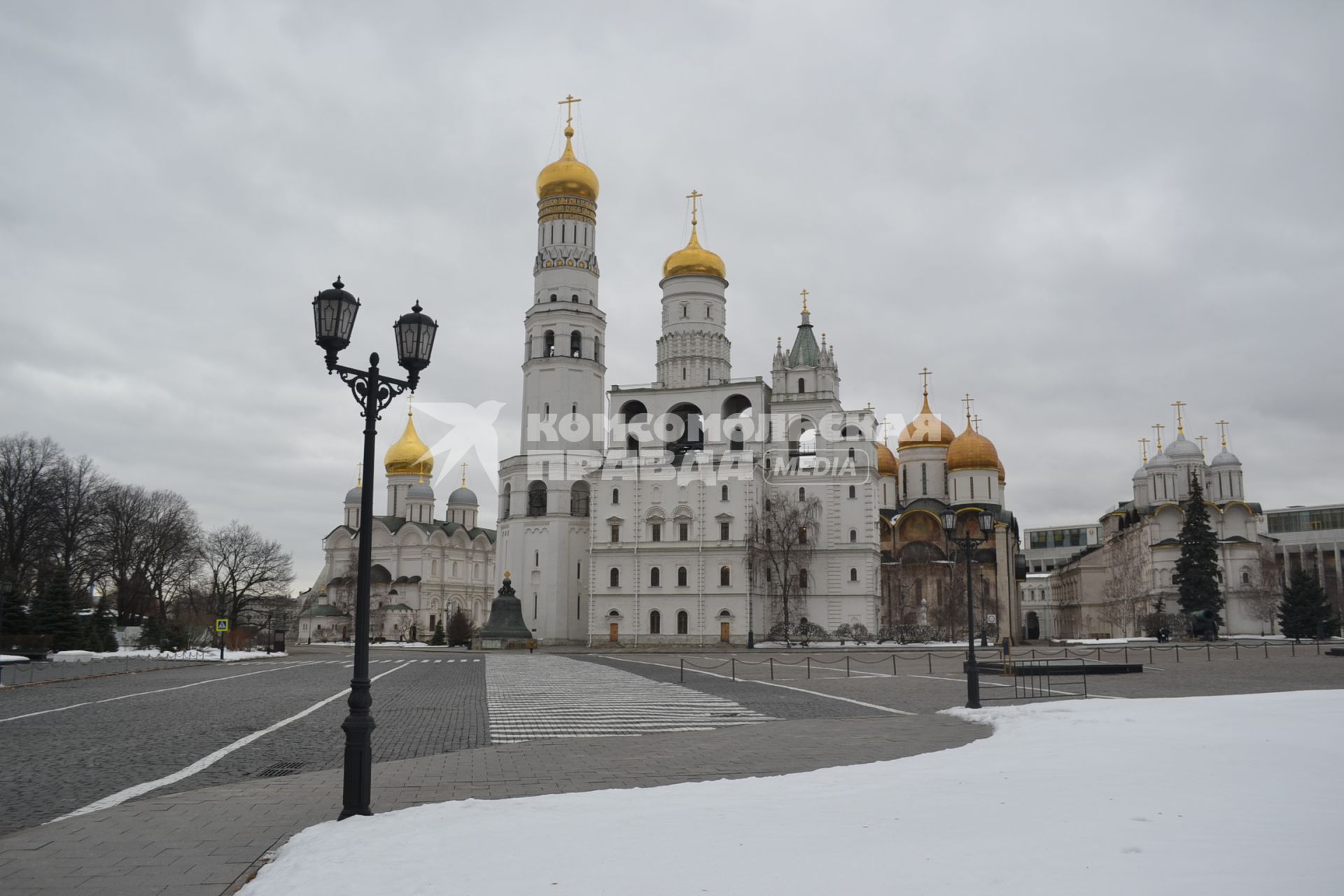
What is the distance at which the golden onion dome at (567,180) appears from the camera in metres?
64.0

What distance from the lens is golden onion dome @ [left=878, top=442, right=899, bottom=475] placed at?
78938mm

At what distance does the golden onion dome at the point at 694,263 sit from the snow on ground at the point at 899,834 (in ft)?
195

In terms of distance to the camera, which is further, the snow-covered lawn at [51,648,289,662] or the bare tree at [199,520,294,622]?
the bare tree at [199,520,294,622]

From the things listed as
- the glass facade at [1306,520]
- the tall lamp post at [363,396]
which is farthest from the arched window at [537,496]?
the glass facade at [1306,520]

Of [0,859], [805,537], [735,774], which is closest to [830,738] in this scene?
[735,774]

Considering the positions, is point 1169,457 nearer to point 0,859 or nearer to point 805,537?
point 805,537

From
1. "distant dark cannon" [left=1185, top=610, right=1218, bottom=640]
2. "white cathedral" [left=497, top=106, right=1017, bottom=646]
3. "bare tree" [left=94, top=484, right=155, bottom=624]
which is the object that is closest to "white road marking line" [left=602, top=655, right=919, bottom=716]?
"white cathedral" [left=497, top=106, right=1017, bottom=646]

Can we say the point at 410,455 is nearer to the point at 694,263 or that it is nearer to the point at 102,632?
the point at 694,263

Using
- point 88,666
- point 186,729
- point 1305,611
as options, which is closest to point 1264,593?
point 1305,611

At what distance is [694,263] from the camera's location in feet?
221

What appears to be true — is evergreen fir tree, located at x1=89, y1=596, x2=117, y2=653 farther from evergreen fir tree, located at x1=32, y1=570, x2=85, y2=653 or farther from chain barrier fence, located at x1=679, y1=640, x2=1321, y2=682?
chain barrier fence, located at x1=679, y1=640, x2=1321, y2=682

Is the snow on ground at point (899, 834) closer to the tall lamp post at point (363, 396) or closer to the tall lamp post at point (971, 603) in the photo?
the tall lamp post at point (363, 396)

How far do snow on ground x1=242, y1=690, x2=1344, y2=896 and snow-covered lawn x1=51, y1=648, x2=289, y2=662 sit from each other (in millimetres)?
35722

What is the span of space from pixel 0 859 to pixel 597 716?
35.1 ft
